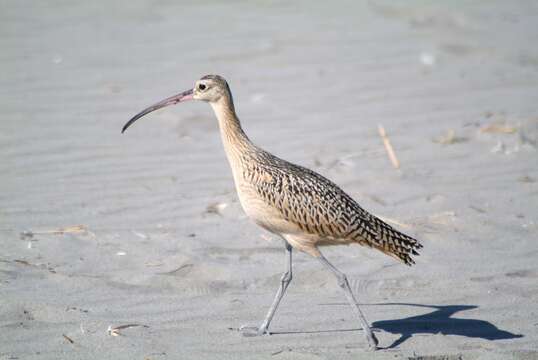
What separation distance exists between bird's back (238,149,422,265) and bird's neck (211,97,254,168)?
15cm

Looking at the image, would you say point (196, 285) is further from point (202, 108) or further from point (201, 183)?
point (202, 108)

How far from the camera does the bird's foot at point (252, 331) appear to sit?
5.55 metres

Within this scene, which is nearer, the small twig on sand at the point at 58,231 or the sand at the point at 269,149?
the sand at the point at 269,149

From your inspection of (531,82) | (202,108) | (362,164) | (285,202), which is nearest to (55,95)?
(202,108)

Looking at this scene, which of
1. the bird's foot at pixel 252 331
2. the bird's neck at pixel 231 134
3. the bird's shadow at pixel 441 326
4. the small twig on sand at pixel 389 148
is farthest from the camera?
the small twig on sand at pixel 389 148

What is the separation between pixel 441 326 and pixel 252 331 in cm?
128

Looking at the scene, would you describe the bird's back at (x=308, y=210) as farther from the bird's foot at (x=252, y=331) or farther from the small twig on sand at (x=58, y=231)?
the small twig on sand at (x=58, y=231)

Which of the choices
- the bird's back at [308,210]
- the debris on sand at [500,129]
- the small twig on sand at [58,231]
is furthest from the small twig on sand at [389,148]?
the small twig on sand at [58,231]

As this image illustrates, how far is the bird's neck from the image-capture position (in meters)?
6.05

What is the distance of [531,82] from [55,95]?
621 centimetres

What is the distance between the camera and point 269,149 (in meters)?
9.51

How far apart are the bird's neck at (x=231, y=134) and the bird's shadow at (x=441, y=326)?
4.87 feet

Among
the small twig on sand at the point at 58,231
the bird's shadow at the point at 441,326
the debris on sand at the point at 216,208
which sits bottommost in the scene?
the debris on sand at the point at 216,208

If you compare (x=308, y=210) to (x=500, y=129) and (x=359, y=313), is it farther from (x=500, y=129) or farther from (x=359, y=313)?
(x=500, y=129)
